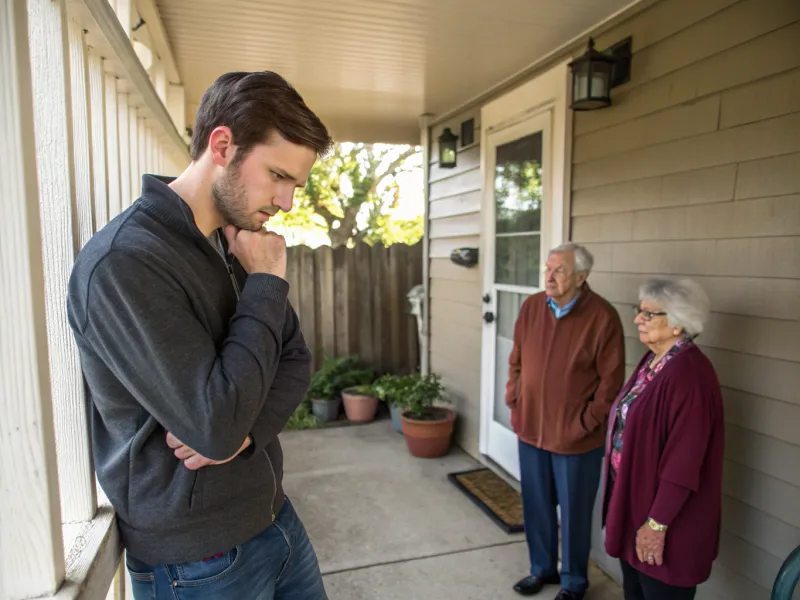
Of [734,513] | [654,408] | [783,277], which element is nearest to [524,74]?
[783,277]

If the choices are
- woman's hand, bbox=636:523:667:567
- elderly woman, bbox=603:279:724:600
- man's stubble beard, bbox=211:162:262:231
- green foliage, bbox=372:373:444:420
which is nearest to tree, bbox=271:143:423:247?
green foliage, bbox=372:373:444:420

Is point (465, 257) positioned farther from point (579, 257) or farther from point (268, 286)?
point (268, 286)

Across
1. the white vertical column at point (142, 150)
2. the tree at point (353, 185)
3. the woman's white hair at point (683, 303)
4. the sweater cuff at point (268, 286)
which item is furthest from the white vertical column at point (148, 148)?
the tree at point (353, 185)

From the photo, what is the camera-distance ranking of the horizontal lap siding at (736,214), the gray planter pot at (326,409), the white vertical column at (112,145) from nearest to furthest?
1. the white vertical column at (112,145)
2. the horizontal lap siding at (736,214)
3. the gray planter pot at (326,409)

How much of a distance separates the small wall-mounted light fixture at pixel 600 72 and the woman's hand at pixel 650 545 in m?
1.78

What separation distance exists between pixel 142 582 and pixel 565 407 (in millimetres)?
1683

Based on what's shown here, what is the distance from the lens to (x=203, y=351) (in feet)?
2.82

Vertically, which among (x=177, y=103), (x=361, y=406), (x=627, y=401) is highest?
(x=177, y=103)

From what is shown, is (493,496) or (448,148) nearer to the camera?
(493,496)

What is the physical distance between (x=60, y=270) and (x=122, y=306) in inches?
10.9

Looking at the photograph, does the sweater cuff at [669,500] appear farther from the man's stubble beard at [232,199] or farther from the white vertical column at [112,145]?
the white vertical column at [112,145]

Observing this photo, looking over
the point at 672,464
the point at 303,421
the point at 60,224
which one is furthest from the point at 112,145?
the point at 303,421

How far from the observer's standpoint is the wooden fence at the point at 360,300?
221 inches

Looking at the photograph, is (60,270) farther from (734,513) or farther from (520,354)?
(734,513)
